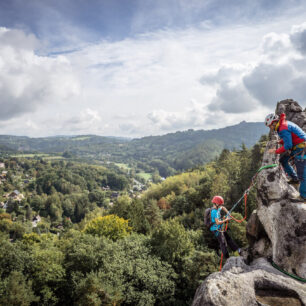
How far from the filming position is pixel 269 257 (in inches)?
393

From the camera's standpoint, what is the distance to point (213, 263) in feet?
82.2

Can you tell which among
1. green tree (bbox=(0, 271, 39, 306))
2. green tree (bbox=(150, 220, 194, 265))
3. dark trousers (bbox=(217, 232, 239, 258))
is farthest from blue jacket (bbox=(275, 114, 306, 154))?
green tree (bbox=(0, 271, 39, 306))

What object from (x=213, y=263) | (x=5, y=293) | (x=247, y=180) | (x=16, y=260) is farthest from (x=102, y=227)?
(x=247, y=180)

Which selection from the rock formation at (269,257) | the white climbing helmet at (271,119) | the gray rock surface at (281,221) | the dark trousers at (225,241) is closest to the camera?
the rock formation at (269,257)

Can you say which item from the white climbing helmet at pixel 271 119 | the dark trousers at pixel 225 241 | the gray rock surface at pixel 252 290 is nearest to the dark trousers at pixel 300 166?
the white climbing helmet at pixel 271 119

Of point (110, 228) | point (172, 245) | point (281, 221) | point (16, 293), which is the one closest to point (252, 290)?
point (281, 221)

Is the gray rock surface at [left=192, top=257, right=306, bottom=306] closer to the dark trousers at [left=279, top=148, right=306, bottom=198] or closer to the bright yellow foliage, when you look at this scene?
the dark trousers at [left=279, top=148, right=306, bottom=198]

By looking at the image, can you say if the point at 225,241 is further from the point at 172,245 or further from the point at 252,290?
the point at 172,245

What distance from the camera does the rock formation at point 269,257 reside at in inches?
306

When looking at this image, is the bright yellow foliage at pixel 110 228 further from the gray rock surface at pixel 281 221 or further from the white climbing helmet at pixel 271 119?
the white climbing helmet at pixel 271 119

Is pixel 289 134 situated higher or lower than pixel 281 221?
higher

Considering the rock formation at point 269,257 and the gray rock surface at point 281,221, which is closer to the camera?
the rock formation at point 269,257

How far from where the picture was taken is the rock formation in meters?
7.78

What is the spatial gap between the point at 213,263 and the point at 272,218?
59.5ft
